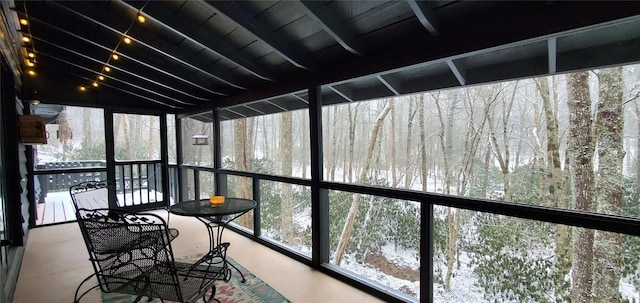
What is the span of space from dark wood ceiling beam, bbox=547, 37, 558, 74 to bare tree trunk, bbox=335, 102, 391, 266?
8.26ft

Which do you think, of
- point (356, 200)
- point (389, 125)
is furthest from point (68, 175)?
point (389, 125)

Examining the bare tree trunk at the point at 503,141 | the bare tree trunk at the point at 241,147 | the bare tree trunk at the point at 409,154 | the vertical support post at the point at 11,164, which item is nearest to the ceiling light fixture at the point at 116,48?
the vertical support post at the point at 11,164

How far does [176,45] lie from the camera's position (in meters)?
3.40

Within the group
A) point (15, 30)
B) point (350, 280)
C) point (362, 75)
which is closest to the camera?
point (362, 75)

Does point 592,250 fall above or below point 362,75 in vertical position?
below

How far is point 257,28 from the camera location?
8.45 feet

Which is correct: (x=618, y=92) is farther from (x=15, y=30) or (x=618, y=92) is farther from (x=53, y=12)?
(x=15, y=30)

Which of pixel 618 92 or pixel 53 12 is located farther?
pixel 53 12

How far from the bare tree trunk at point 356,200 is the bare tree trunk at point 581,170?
2275mm

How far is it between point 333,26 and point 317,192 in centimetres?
177

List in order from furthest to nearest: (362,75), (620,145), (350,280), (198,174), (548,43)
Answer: (198,174) → (350,280) → (362,75) → (620,145) → (548,43)

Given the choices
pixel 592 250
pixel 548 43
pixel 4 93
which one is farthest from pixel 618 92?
pixel 4 93

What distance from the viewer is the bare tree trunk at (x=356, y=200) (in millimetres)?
4148

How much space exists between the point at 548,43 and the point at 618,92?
47.9 inches
